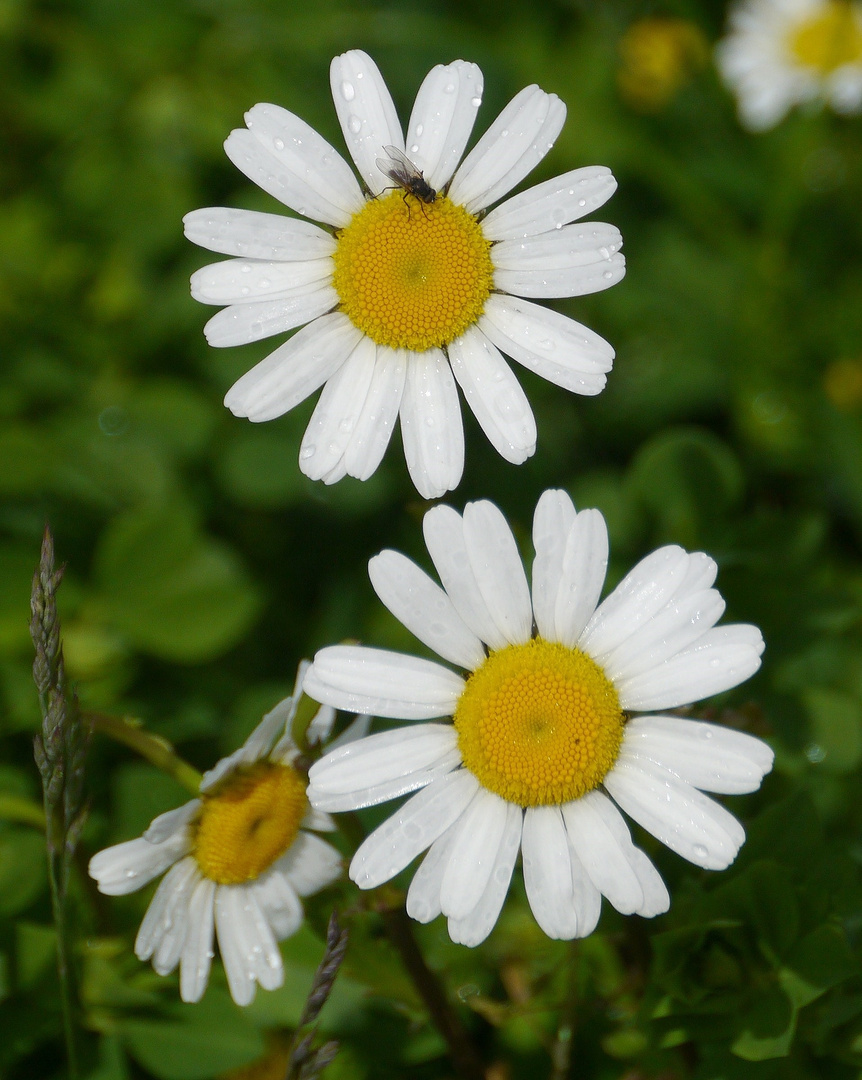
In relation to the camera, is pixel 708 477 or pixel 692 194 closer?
pixel 708 477

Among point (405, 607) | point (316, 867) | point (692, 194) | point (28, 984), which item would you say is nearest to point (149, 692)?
point (28, 984)

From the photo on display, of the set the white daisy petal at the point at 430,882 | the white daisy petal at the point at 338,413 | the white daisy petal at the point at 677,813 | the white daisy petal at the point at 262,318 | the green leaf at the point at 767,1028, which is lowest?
the green leaf at the point at 767,1028

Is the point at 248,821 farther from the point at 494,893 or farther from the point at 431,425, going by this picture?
the point at 431,425

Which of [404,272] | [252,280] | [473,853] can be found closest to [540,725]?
[473,853]

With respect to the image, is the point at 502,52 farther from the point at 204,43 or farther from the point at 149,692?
the point at 149,692

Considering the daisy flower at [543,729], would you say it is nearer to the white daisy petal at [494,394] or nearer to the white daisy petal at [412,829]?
the white daisy petal at [412,829]

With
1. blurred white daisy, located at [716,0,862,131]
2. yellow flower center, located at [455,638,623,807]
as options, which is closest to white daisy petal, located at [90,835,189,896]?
yellow flower center, located at [455,638,623,807]

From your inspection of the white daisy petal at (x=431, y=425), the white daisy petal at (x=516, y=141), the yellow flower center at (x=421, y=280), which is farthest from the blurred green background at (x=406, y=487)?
the white daisy petal at (x=516, y=141)
